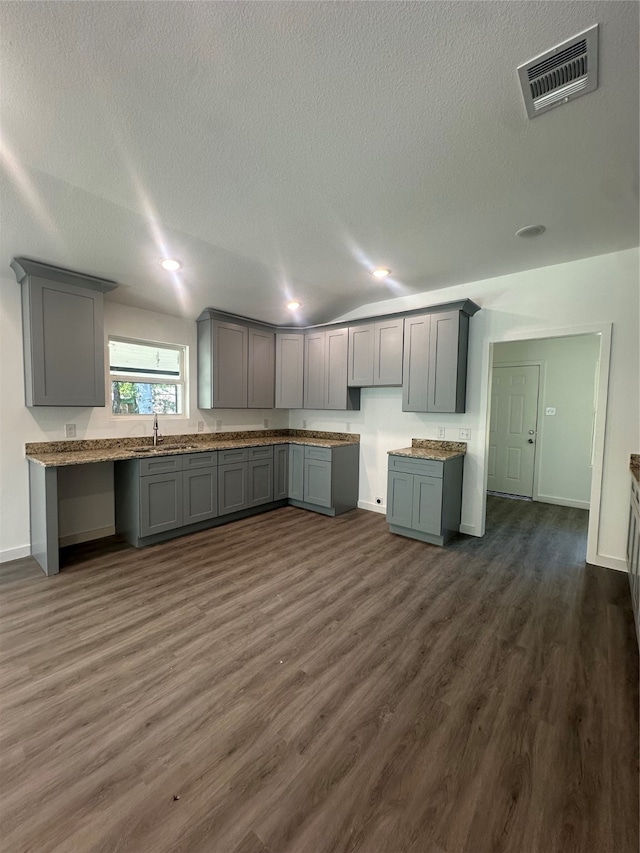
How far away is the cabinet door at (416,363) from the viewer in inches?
153

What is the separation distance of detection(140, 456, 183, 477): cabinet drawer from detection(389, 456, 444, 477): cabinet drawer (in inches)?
90.2

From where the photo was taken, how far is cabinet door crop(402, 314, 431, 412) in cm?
388

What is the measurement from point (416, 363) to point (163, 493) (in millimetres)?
3040

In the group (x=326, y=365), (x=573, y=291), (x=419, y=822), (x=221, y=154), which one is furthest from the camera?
(x=326, y=365)

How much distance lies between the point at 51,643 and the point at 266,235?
3.13m

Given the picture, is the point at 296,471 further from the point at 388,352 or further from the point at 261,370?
the point at 388,352

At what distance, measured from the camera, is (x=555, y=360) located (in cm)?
509

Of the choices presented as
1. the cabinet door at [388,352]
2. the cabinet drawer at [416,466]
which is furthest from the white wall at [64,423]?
the cabinet drawer at [416,466]

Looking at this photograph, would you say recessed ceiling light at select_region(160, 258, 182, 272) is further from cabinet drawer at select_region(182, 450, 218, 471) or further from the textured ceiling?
cabinet drawer at select_region(182, 450, 218, 471)

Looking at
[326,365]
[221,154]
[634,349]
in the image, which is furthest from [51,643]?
[634,349]

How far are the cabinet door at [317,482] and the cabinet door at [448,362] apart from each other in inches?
58.9

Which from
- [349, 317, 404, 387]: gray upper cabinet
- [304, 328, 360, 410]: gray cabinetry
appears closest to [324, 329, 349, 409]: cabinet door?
[304, 328, 360, 410]: gray cabinetry

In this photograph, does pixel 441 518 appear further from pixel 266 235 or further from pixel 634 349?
pixel 266 235

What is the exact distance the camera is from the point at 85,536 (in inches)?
144
